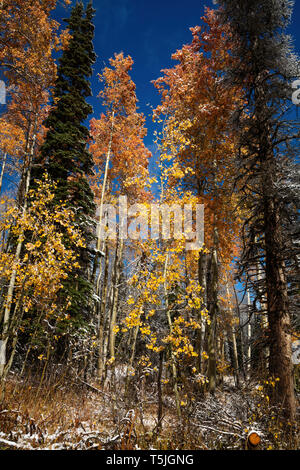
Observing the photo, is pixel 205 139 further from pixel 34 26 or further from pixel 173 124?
pixel 34 26

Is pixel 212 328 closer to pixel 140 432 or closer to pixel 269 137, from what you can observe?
pixel 140 432

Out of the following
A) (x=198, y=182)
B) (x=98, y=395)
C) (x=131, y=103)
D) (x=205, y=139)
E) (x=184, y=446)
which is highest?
(x=131, y=103)

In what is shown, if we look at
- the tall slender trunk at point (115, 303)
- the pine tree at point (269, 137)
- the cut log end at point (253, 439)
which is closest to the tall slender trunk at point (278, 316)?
the pine tree at point (269, 137)

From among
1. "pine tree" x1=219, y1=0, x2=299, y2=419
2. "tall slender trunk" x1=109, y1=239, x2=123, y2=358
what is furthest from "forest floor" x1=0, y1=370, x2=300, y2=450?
"tall slender trunk" x1=109, y1=239, x2=123, y2=358

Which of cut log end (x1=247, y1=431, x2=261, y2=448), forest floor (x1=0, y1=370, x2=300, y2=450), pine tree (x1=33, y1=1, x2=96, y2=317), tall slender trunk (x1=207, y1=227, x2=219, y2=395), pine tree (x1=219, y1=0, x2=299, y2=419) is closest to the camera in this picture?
cut log end (x1=247, y1=431, x2=261, y2=448)

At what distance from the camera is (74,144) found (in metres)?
8.95

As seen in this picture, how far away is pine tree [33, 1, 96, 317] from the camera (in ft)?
27.1

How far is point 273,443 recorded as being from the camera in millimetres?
2994

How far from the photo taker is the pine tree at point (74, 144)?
826cm

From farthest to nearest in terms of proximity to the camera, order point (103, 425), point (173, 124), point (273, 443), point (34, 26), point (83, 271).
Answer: point (83, 271) < point (34, 26) < point (173, 124) < point (103, 425) < point (273, 443)

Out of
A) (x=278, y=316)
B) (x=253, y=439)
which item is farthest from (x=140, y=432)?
(x=278, y=316)

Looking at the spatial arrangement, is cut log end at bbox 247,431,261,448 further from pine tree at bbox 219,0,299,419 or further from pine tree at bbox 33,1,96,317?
pine tree at bbox 33,1,96,317

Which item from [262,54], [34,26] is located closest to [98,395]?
[262,54]
